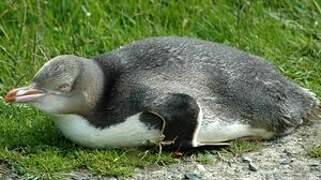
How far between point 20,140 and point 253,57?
1.62m

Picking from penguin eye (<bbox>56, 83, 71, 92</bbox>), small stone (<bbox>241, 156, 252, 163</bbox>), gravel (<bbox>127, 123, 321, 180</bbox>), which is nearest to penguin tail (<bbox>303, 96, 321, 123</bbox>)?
gravel (<bbox>127, 123, 321, 180</bbox>)

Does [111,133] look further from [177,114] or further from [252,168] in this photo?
[252,168]

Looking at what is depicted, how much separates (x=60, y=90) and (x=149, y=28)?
2145 mm

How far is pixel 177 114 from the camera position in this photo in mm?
6266

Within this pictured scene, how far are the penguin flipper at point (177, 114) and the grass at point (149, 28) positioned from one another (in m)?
1.15

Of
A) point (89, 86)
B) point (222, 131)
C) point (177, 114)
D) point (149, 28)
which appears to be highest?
point (89, 86)

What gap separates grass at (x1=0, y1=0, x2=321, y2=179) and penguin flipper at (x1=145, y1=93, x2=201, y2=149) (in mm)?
1147

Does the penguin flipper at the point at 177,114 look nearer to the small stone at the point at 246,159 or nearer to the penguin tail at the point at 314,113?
the small stone at the point at 246,159

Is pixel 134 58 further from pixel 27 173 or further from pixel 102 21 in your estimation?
pixel 102 21

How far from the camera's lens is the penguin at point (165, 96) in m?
6.28

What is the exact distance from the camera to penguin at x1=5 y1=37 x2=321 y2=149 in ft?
20.6

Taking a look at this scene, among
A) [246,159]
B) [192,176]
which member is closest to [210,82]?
[246,159]

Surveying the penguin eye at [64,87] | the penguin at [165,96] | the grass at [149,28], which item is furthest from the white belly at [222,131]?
the grass at [149,28]

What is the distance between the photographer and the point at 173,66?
21.5 feet
